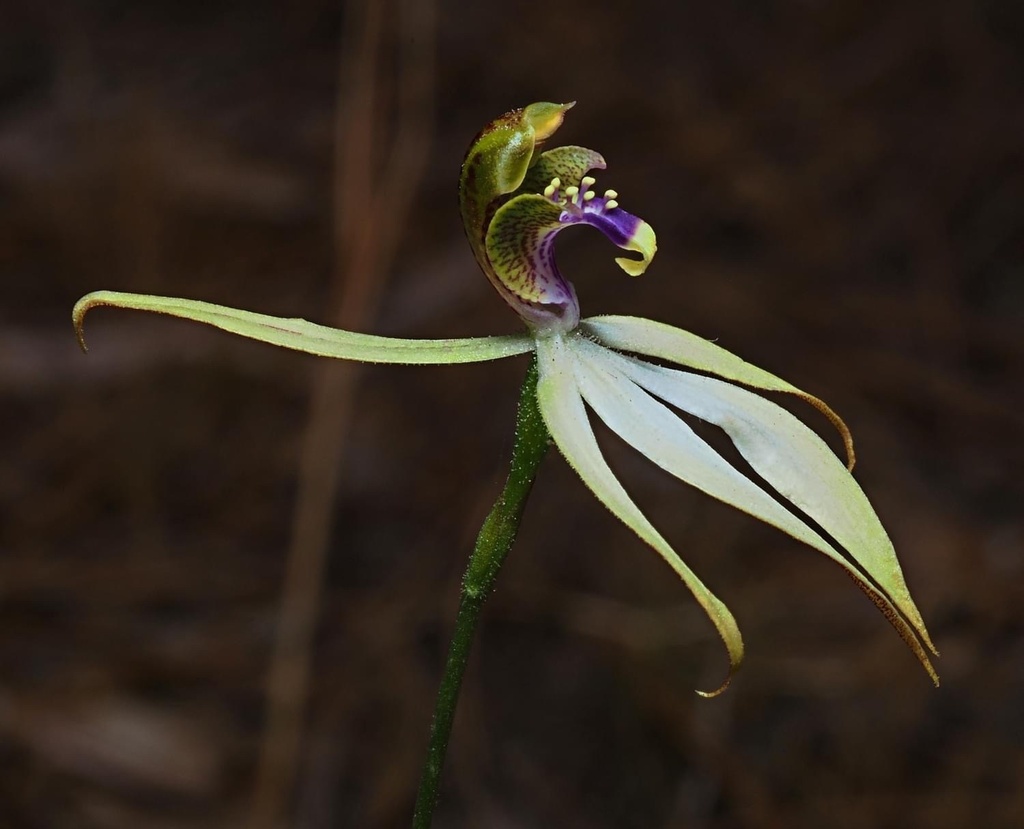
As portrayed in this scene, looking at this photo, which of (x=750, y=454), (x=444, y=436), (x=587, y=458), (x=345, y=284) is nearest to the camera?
(x=587, y=458)

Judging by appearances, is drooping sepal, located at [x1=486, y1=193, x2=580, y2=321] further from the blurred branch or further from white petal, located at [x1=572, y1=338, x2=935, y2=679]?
the blurred branch

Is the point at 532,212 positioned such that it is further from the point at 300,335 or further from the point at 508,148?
the point at 300,335

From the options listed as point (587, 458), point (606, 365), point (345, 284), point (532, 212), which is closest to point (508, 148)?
point (532, 212)

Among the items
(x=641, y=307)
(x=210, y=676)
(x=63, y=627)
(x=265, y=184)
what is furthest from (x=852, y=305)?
(x=63, y=627)

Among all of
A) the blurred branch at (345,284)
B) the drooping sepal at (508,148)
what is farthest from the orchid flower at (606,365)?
the blurred branch at (345,284)

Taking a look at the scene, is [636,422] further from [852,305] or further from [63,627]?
[852,305]

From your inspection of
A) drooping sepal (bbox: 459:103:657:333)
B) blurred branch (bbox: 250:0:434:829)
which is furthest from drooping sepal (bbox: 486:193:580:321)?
blurred branch (bbox: 250:0:434:829)

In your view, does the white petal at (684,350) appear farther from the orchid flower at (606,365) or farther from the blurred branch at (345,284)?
the blurred branch at (345,284)
